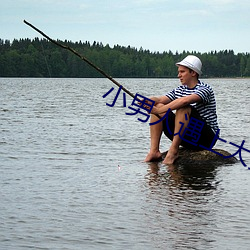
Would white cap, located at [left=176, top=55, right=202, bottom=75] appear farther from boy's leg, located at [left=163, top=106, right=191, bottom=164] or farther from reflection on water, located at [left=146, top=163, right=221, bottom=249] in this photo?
reflection on water, located at [left=146, top=163, right=221, bottom=249]

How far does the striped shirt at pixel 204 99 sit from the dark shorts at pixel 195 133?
0.08 meters

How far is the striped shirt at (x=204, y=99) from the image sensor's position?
30.1ft

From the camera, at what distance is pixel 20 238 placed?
18.1ft

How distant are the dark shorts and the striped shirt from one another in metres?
0.08

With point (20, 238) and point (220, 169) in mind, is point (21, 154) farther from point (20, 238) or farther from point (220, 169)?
point (20, 238)

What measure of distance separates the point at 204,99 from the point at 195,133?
1.43 feet

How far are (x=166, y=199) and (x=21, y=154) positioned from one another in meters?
4.26

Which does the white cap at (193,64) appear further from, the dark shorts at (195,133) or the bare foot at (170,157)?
the bare foot at (170,157)

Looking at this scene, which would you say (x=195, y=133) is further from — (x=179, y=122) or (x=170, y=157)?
(x=170, y=157)

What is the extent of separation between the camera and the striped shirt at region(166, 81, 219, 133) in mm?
9180

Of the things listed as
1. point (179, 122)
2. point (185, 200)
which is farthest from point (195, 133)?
point (185, 200)

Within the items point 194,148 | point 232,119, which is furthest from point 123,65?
point 194,148

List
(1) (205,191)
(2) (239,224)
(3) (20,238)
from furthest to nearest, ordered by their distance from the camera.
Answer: (1) (205,191) < (2) (239,224) < (3) (20,238)

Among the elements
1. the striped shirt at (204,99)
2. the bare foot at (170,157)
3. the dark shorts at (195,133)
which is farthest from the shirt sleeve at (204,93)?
the bare foot at (170,157)
